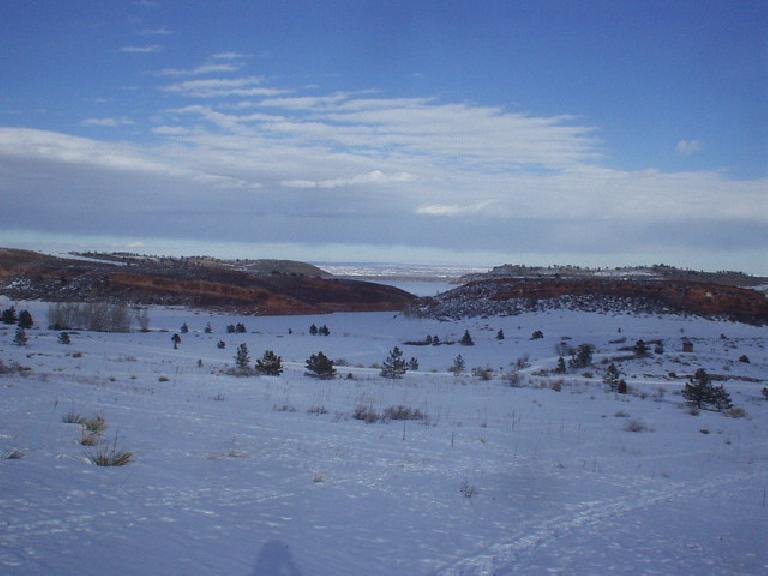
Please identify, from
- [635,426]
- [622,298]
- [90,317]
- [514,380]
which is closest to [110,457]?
[635,426]

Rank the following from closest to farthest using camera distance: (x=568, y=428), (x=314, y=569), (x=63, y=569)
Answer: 1. (x=63, y=569)
2. (x=314, y=569)
3. (x=568, y=428)

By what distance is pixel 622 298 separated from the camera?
4116cm

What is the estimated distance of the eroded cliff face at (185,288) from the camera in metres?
47.8

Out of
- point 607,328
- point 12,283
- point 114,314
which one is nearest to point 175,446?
point 114,314

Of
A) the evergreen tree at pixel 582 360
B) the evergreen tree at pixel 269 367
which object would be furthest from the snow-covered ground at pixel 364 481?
the evergreen tree at pixel 582 360

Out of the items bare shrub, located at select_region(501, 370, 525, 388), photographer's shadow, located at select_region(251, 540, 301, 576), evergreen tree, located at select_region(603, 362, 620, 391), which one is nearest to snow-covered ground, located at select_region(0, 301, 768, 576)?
photographer's shadow, located at select_region(251, 540, 301, 576)

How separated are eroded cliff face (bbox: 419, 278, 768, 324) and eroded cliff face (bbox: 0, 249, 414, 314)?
1220cm

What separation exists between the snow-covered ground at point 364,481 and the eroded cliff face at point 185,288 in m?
34.0

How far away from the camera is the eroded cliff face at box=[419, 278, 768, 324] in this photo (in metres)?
38.9

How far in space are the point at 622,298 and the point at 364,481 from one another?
38.3m

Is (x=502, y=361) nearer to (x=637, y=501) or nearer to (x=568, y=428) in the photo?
(x=568, y=428)

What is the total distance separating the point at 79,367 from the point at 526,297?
3454 centimetres

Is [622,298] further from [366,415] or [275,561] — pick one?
[275,561]

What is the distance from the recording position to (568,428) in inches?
445
